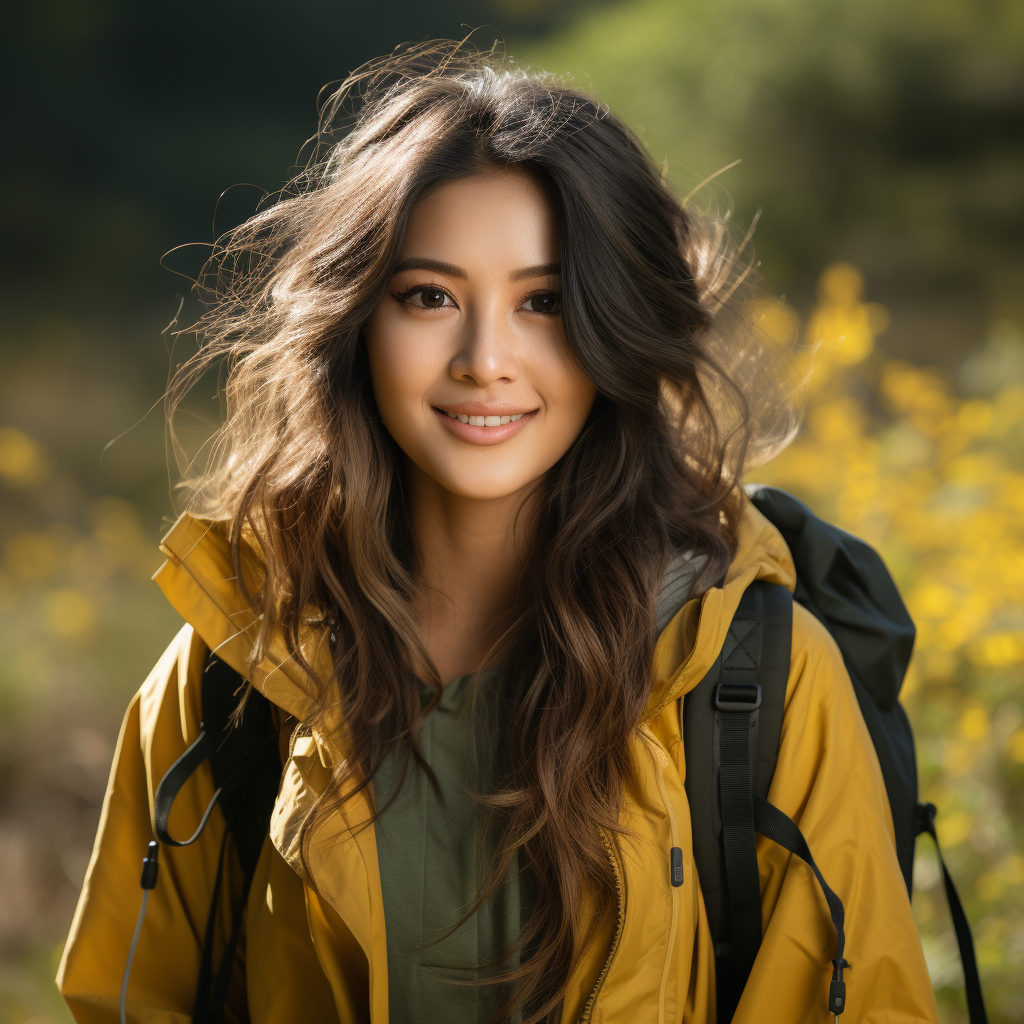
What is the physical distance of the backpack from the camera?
4.17 feet

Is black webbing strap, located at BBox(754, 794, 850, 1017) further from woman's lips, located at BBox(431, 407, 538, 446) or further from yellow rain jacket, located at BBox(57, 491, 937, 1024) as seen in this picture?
woman's lips, located at BBox(431, 407, 538, 446)

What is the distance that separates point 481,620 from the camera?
1545 mm

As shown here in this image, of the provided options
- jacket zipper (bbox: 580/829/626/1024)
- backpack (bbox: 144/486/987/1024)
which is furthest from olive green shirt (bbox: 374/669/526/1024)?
backpack (bbox: 144/486/987/1024)

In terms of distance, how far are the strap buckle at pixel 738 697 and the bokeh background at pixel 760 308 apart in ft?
1.13

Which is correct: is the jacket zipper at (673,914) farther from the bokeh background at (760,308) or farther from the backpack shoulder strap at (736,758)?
the bokeh background at (760,308)

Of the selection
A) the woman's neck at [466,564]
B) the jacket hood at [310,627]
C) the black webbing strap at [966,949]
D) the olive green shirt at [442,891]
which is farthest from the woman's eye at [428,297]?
the black webbing strap at [966,949]

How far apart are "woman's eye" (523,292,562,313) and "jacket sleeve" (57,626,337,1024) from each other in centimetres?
74

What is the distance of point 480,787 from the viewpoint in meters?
1.39

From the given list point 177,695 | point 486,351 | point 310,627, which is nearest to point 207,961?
point 177,695

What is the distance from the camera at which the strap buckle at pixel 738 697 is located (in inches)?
49.4

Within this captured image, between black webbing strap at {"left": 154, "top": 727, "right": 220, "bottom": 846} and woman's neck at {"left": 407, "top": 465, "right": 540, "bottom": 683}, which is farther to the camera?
woman's neck at {"left": 407, "top": 465, "right": 540, "bottom": 683}

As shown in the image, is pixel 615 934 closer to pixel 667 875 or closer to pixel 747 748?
pixel 667 875

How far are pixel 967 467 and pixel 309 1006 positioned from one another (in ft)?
7.00

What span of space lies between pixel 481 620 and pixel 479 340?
47 cm
